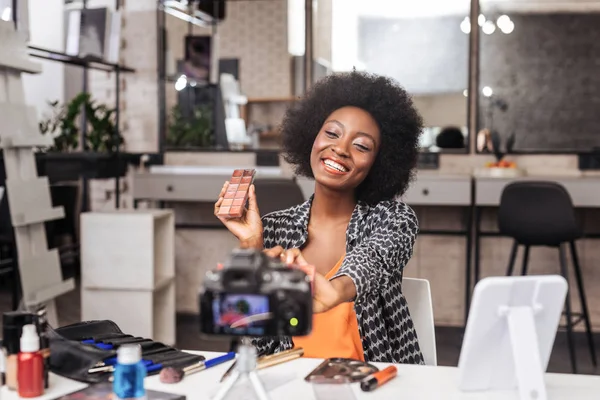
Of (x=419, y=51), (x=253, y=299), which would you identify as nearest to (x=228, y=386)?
(x=253, y=299)

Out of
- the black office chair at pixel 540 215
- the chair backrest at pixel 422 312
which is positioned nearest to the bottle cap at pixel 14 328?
the chair backrest at pixel 422 312

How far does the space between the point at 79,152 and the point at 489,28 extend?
2.48 meters

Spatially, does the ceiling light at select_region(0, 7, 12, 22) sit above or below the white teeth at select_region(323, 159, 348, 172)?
above

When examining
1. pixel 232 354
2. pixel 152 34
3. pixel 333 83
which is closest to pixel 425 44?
pixel 152 34

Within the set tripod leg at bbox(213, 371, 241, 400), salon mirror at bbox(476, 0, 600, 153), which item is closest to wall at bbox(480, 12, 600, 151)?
salon mirror at bbox(476, 0, 600, 153)

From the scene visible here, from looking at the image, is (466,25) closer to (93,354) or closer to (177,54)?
(177,54)

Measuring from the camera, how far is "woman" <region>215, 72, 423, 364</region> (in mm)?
1684

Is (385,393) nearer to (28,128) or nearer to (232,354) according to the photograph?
(232,354)

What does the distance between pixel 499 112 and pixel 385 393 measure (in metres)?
3.48

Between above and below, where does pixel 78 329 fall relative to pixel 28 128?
below

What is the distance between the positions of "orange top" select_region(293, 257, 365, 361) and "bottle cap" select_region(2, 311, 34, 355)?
2.07 ft

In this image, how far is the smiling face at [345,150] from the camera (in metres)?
1.79

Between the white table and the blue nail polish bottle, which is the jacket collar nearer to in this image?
the white table

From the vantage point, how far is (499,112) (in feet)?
14.6
